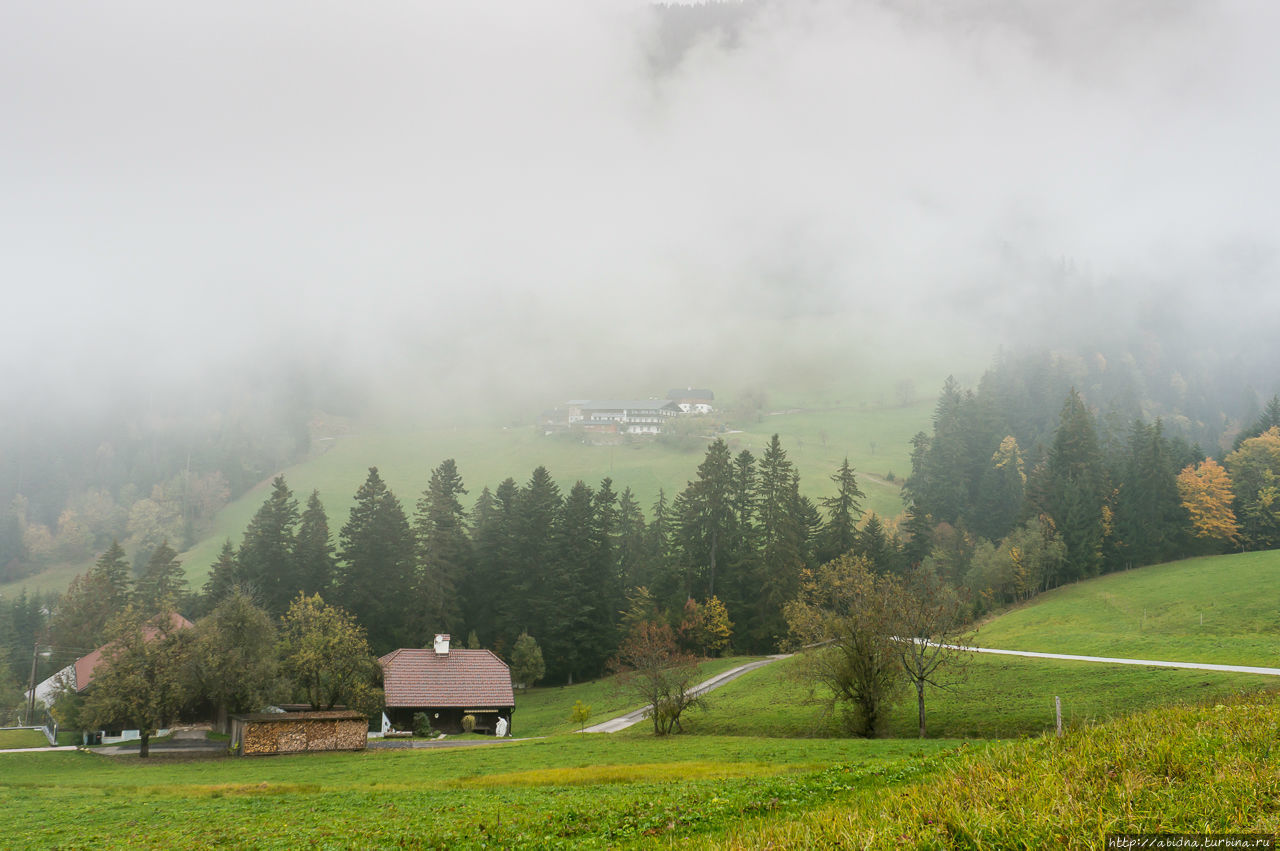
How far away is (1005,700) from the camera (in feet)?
112

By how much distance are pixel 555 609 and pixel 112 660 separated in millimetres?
40150

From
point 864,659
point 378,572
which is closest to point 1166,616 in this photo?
point 864,659

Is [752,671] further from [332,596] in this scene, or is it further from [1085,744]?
[1085,744]

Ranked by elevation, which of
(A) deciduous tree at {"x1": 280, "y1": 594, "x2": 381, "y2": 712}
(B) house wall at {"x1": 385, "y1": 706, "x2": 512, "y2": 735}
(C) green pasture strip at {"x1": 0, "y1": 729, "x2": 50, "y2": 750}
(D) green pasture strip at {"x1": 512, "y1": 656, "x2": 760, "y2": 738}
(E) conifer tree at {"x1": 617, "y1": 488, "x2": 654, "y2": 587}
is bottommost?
(D) green pasture strip at {"x1": 512, "y1": 656, "x2": 760, "y2": 738}

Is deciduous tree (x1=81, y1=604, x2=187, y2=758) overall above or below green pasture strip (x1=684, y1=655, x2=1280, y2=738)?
above

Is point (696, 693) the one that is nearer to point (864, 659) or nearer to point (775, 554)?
point (864, 659)

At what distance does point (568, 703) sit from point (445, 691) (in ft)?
44.1

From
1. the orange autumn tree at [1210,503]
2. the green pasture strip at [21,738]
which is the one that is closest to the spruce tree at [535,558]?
the green pasture strip at [21,738]

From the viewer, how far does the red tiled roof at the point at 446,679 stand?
55.7 m

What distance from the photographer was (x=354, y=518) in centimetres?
7712

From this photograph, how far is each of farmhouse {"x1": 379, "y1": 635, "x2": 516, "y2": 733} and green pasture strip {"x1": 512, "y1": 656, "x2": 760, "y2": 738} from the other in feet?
10.1

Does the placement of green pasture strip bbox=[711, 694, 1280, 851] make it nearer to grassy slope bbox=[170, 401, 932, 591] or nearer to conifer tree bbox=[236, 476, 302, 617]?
conifer tree bbox=[236, 476, 302, 617]

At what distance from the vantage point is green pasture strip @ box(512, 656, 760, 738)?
55.6m

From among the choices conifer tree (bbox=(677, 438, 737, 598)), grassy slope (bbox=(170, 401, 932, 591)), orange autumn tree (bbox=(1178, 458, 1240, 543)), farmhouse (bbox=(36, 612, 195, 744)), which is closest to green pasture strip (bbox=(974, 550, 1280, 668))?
orange autumn tree (bbox=(1178, 458, 1240, 543))
